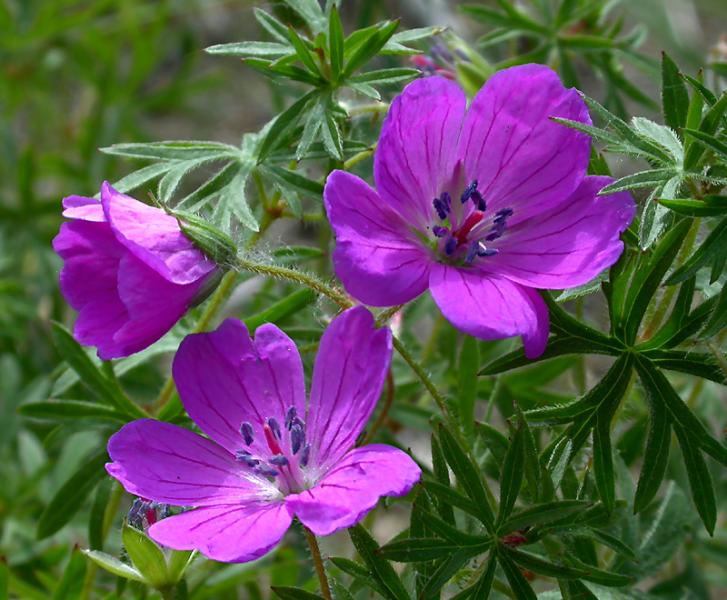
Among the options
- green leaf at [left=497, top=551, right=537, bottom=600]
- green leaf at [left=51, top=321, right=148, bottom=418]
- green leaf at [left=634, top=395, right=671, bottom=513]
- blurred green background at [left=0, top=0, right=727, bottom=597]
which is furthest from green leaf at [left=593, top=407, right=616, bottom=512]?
blurred green background at [left=0, top=0, right=727, bottom=597]

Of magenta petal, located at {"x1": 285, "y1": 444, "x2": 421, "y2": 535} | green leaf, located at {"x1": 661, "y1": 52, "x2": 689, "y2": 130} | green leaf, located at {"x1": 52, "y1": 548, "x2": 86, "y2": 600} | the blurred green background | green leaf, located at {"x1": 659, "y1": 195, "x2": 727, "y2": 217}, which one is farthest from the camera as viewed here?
the blurred green background

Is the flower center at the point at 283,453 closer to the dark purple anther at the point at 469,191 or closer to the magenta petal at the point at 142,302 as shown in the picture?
the magenta petal at the point at 142,302

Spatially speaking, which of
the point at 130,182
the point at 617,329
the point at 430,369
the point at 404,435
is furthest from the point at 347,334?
the point at 404,435

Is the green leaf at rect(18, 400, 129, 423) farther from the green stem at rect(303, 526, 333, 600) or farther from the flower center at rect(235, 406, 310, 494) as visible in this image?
the green stem at rect(303, 526, 333, 600)

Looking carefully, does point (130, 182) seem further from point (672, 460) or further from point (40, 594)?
point (672, 460)

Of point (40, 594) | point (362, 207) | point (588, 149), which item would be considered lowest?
point (40, 594)

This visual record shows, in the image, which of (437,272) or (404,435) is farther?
(404,435)
